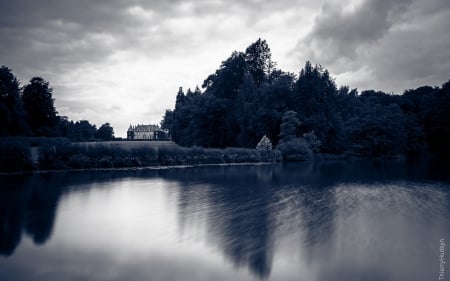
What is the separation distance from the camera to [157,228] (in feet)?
27.7

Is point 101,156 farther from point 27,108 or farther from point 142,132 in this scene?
point 142,132

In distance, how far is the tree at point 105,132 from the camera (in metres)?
103

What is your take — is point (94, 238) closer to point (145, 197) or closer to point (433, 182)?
point (145, 197)

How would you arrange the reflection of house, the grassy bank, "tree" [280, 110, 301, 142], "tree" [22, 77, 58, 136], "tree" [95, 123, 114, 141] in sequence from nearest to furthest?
1. the grassy bank
2. "tree" [280, 110, 301, 142]
3. "tree" [22, 77, 58, 136]
4. "tree" [95, 123, 114, 141]
5. the reflection of house

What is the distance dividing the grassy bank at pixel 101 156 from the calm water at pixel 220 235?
9.35 meters

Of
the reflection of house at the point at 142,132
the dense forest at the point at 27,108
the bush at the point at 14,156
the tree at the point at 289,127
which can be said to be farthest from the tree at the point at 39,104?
the reflection of house at the point at 142,132

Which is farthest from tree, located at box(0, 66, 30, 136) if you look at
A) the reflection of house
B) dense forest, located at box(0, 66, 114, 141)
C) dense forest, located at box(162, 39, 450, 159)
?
the reflection of house

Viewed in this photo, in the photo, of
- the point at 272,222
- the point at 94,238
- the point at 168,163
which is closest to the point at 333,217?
the point at 272,222

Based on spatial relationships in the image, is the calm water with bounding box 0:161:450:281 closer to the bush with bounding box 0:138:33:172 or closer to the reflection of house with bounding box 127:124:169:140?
the bush with bounding box 0:138:33:172

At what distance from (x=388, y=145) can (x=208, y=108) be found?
1167 inches

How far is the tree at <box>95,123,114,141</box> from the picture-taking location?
10256 cm

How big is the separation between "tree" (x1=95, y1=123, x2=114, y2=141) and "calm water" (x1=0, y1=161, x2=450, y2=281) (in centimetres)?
9354

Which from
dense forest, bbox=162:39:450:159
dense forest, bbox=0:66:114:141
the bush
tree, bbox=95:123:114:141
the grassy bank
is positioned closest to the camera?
the bush

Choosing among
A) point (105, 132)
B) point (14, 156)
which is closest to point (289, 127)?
point (14, 156)
